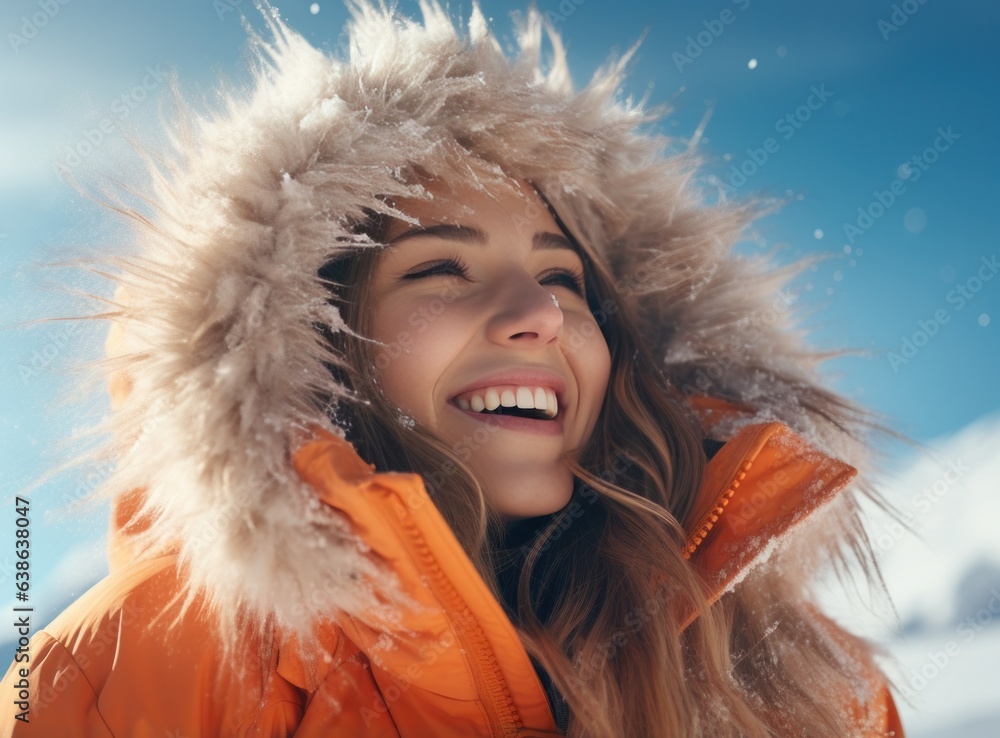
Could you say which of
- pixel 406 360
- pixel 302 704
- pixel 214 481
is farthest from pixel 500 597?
pixel 214 481

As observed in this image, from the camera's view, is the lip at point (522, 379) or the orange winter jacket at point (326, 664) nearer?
the orange winter jacket at point (326, 664)

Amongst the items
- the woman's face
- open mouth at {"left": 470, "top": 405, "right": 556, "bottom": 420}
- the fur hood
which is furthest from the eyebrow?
open mouth at {"left": 470, "top": 405, "right": 556, "bottom": 420}

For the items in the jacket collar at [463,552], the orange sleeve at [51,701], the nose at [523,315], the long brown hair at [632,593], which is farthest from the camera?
the nose at [523,315]

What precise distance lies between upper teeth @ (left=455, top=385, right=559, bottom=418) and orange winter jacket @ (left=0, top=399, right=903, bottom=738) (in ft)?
1.73

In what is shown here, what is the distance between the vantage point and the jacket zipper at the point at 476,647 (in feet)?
4.51

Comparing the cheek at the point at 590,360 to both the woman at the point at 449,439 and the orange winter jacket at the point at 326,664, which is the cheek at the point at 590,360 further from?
the orange winter jacket at the point at 326,664

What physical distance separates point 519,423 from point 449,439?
0.20 meters

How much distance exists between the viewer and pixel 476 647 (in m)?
1.49

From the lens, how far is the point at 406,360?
1785 millimetres

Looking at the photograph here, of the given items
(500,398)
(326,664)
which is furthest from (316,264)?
(326,664)

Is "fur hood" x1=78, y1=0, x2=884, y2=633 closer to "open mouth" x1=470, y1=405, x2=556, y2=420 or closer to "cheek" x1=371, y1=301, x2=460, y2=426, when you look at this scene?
"cheek" x1=371, y1=301, x2=460, y2=426

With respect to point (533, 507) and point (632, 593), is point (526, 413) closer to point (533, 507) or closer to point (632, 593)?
point (533, 507)

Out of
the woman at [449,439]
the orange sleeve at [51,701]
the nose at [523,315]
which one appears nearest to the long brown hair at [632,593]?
the woman at [449,439]

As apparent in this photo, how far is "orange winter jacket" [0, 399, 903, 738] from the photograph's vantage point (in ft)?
4.44
